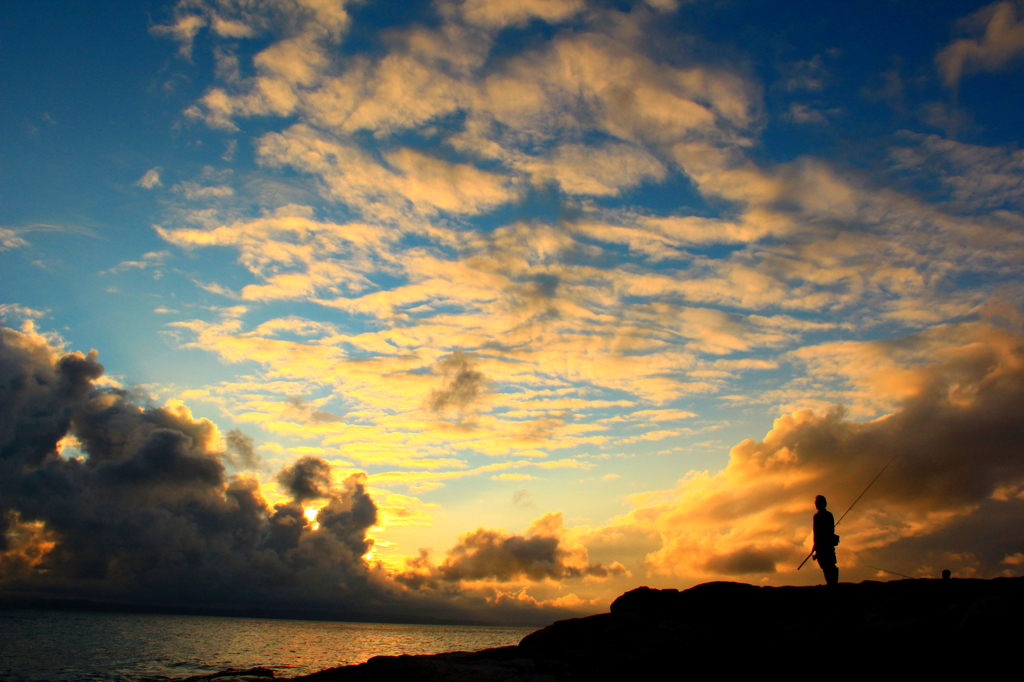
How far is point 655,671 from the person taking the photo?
532 inches

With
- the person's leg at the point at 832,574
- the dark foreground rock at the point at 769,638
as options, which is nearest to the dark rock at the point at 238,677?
the dark foreground rock at the point at 769,638

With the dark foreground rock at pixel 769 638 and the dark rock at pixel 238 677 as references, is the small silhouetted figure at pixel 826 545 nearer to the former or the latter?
the dark foreground rock at pixel 769 638

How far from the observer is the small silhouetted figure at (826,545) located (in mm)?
15586

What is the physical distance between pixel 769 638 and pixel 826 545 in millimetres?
4000

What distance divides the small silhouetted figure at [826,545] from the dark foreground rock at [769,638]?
18.3 inches

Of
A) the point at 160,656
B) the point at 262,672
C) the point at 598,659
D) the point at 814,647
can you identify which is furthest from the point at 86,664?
the point at 814,647

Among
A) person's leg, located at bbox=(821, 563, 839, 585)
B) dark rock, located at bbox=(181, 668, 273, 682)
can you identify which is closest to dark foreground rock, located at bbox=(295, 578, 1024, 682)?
person's leg, located at bbox=(821, 563, 839, 585)

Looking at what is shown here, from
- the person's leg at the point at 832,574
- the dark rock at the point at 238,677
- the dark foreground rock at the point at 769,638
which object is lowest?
the dark rock at the point at 238,677

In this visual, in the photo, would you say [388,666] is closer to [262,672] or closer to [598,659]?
[598,659]

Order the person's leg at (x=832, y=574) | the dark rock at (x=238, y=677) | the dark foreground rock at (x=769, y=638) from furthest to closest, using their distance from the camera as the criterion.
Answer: the dark rock at (x=238, y=677) < the person's leg at (x=832, y=574) < the dark foreground rock at (x=769, y=638)

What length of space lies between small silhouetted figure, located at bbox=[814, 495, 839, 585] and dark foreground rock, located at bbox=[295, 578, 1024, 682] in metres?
0.47

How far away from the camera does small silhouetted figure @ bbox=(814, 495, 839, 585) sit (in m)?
15.6

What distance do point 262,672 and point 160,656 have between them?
40497mm

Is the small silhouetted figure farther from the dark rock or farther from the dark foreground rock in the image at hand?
the dark rock
